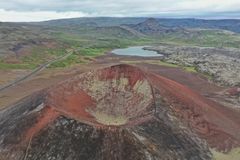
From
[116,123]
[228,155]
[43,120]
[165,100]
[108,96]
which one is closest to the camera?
[43,120]

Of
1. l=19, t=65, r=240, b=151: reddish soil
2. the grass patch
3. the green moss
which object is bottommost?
the grass patch

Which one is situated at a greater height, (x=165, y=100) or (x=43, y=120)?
(x=43, y=120)

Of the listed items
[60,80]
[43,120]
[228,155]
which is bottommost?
[60,80]

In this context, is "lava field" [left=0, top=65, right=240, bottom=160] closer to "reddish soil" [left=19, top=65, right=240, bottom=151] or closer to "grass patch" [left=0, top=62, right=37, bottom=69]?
"reddish soil" [left=19, top=65, right=240, bottom=151]

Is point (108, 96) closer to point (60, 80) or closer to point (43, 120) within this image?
point (43, 120)

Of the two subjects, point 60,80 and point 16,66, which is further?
point 16,66

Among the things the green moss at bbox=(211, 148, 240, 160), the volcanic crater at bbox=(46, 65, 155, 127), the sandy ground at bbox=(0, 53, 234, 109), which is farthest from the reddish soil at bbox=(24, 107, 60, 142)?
the sandy ground at bbox=(0, 53, 234, 109)

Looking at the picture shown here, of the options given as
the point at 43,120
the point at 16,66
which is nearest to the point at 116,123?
the point at 43,120

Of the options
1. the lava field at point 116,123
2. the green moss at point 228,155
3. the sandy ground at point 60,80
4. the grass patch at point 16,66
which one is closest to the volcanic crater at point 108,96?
the lava field at point 116,123
